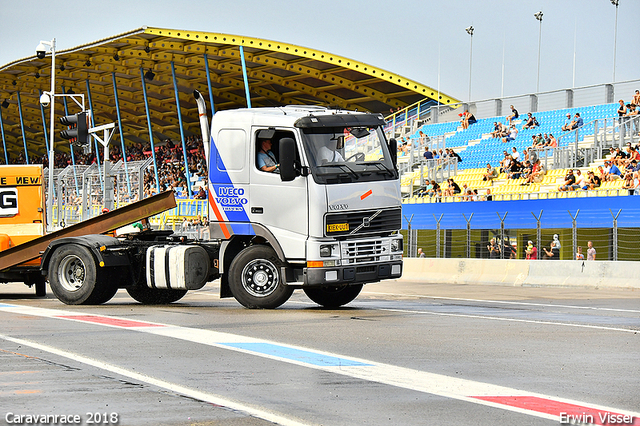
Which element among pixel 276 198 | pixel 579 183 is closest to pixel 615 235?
pixel 579 183

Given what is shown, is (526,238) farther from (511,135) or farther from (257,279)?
(511,135)

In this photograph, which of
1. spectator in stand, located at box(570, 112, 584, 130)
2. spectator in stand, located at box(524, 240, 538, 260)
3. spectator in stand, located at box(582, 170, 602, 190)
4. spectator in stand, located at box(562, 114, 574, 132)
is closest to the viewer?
spectator in stand, located at box(524, 240, 538, 260)

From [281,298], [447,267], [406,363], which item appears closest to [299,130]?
[281,298]

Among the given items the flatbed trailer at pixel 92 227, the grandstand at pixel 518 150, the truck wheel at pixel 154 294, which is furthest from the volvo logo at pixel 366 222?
the grandstand at pixel 518 150

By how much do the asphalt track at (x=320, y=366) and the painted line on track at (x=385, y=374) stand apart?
0.02 meters

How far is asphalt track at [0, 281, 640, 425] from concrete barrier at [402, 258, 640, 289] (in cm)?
677

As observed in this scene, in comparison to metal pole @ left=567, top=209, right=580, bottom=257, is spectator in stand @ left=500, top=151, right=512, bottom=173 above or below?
above

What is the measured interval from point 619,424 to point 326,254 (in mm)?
8584

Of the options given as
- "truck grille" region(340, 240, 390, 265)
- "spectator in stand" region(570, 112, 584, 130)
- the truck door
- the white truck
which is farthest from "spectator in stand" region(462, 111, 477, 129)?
the truck door

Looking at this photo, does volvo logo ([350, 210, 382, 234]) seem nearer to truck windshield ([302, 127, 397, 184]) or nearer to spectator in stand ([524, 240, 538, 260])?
truck windshield ([302, 127, 397, 184])

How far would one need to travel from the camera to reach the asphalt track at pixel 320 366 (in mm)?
6285

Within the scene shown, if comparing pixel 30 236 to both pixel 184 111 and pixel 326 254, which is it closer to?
pixel 326 254

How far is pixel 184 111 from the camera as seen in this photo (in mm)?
68438

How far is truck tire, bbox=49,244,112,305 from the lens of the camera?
52.6ft
